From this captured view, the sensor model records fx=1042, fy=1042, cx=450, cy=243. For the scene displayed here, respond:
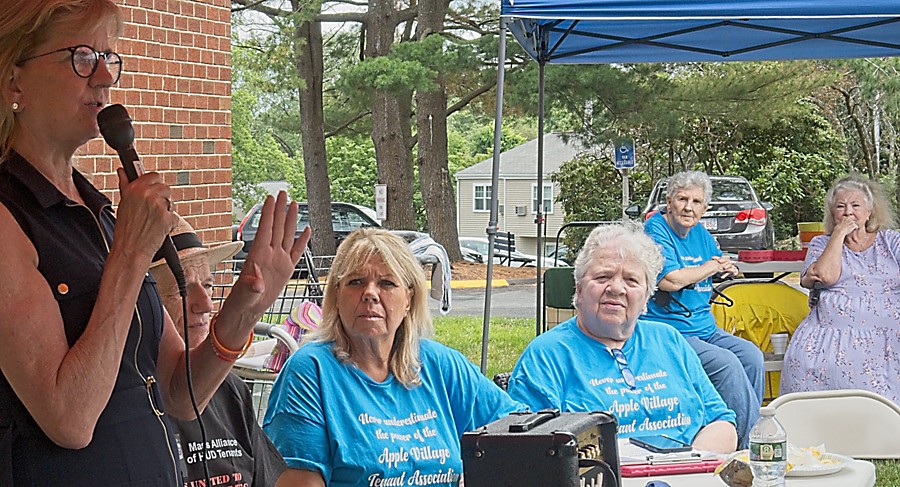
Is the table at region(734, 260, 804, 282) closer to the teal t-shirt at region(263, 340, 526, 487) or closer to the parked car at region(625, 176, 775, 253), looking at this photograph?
the teal t-shirt at region(263, 340, 526, 487)

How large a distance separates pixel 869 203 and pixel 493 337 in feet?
17.1

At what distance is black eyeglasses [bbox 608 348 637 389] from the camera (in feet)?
10.6

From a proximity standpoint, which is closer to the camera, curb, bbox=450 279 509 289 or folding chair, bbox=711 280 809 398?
folding chair, bbox=711 280 809 398

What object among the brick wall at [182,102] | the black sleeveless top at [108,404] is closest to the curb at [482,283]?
the brick wall at [182,102]

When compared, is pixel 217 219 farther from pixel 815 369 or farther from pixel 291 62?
pixel 291 62

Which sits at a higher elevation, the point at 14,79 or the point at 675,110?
the point at 675,110

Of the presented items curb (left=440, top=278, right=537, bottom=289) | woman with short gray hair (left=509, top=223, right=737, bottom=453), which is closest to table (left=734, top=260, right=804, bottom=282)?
woman with short gray hair (left=509, top=223, right=737, bottom=453)

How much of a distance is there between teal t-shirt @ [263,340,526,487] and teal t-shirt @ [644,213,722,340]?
2.55 meters

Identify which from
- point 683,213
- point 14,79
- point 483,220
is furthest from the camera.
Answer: point 483,220

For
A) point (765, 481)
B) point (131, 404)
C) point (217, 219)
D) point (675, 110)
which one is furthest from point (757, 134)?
point (131, 404)

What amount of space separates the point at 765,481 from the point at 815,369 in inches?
127

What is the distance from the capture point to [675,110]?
14875 millimetres

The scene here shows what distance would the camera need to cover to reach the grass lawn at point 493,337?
9.01m

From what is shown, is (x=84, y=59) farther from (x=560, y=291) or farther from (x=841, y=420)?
(x=560, y=291)
